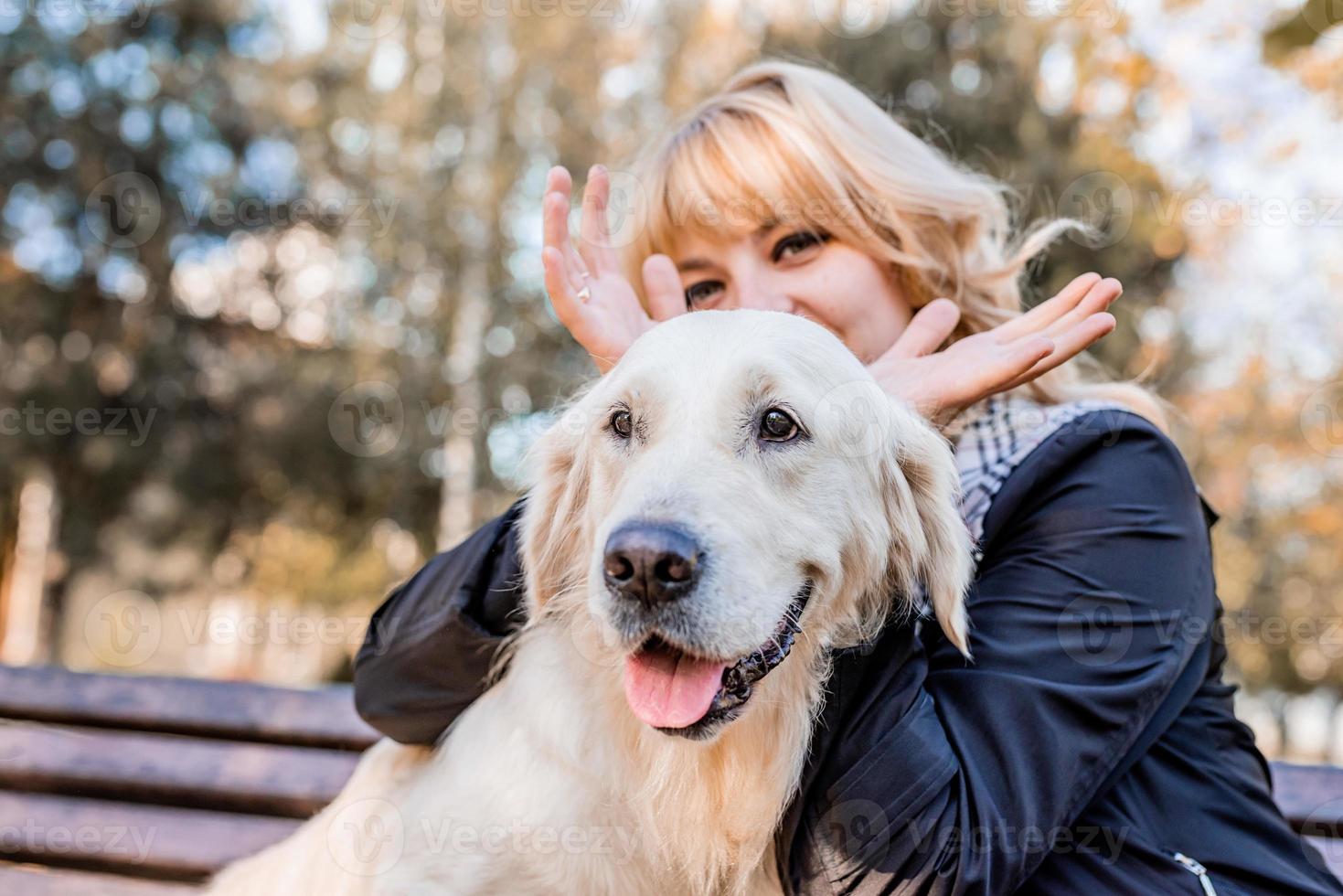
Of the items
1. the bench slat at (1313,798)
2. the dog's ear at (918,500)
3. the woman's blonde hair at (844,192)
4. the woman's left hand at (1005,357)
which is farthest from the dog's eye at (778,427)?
the bench slat at (1313,798)

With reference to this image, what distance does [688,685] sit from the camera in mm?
1926

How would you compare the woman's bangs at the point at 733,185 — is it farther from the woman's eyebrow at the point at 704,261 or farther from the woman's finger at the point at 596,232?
the woman's finger at the point at 596,232

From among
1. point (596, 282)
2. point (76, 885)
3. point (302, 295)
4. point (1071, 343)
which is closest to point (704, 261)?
point (596, 282)

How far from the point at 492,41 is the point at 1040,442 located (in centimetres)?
1523

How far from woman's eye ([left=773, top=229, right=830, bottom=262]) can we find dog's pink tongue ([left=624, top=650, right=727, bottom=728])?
1435mm

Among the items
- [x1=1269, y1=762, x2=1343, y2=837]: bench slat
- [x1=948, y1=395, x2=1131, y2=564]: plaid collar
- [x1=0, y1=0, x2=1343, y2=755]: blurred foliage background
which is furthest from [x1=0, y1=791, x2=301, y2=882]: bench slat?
[x1=0, y1=0, x2=1343, y2=755]: blurred foliage background

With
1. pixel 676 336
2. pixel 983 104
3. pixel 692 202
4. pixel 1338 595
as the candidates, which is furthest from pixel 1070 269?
pixel 1338 595

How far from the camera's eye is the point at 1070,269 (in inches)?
437

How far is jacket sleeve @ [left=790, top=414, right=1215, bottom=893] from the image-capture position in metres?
1.84

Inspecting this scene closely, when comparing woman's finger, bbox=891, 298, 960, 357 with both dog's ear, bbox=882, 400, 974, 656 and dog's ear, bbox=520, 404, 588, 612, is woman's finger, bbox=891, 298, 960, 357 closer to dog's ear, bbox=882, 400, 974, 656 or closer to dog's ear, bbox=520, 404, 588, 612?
dog's ear, bbox=882, 400, 974, 656

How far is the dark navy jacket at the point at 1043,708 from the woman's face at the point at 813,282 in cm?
82

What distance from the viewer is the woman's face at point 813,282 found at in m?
2.96

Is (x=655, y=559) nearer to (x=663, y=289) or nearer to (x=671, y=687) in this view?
(x=671, y=687)

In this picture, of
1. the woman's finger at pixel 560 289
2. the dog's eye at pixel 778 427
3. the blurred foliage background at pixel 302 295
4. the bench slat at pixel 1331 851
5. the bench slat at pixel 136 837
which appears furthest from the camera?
the blurred foliage background at pixel 302 295
